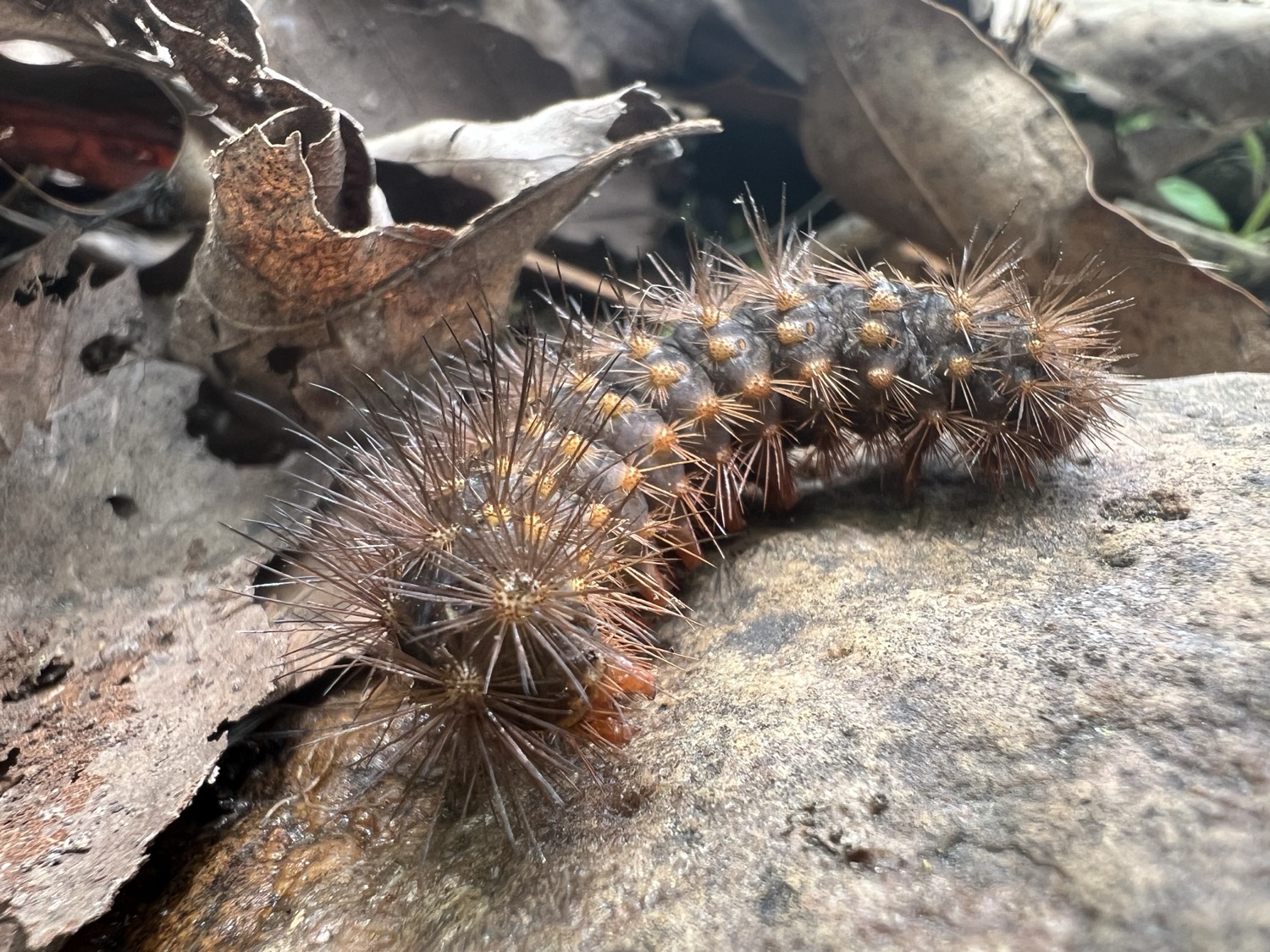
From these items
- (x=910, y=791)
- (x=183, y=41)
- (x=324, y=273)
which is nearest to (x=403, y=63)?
(x=183, y=41)

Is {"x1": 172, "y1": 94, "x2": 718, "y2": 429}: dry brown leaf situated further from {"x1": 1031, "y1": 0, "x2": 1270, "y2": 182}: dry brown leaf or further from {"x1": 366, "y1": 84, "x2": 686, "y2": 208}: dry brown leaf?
{"x1": 1031, "y1": 0, "x2": 1270, "y2": 182}: dry brown leaf

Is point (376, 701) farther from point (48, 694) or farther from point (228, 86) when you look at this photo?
point (228, 86)

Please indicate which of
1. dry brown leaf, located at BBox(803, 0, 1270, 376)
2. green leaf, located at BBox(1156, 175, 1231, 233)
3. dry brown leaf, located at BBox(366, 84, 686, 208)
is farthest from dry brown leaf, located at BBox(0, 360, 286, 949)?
green leaf, located at BBox(1156, 175, 1231, 233)

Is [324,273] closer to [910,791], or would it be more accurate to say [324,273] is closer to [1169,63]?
[910,791]

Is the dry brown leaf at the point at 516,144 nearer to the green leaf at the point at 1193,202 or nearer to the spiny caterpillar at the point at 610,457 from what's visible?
the spiny caterpillar at the point at 610,457

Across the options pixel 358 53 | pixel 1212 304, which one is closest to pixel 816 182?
pixel 1212 304

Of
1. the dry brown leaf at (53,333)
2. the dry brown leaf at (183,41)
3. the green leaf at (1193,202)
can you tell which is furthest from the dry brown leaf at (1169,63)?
the dry brown leaf at (53,333)
